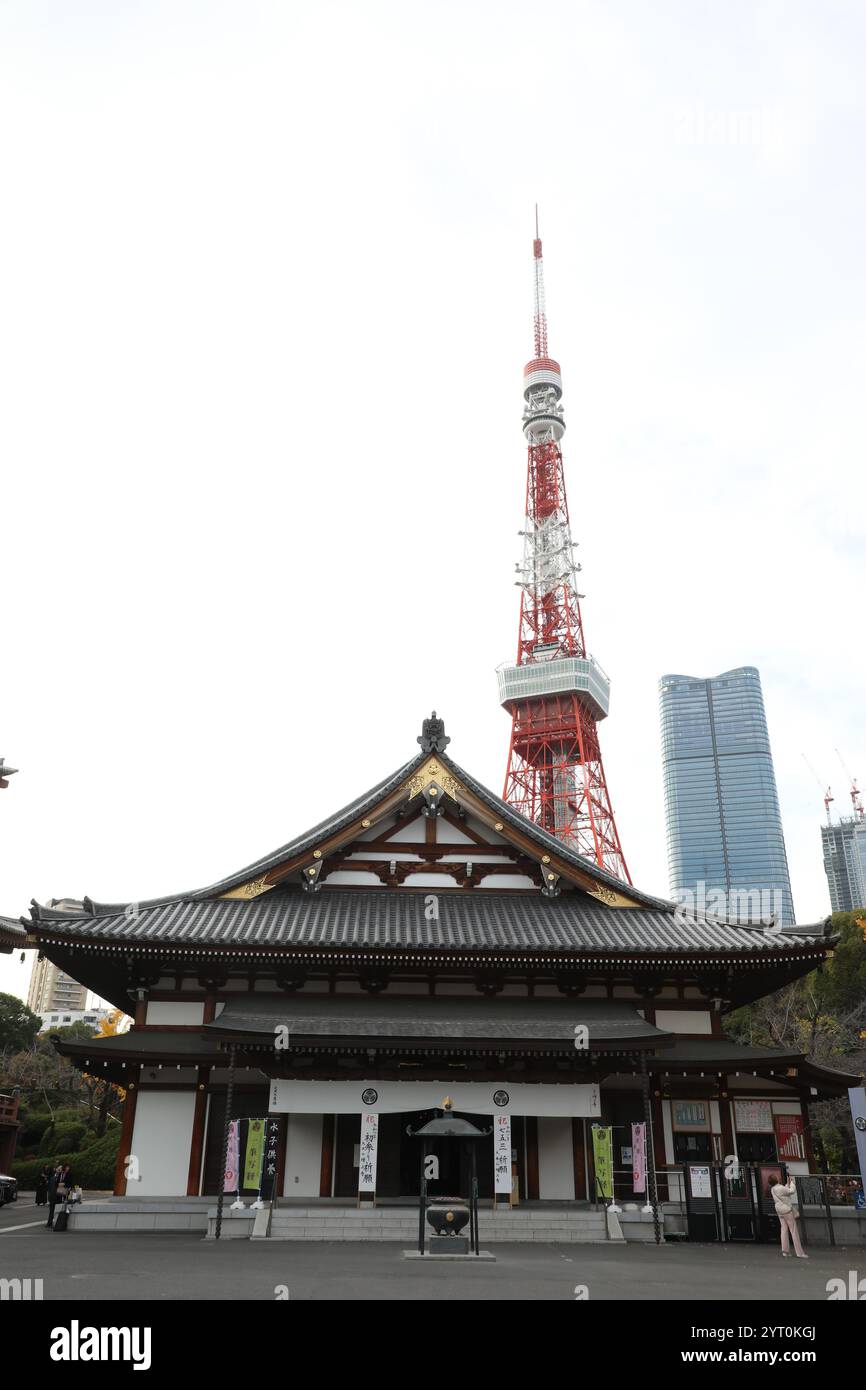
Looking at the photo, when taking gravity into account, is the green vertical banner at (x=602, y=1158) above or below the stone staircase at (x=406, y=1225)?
above

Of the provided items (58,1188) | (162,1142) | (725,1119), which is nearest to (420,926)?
(162,1142)

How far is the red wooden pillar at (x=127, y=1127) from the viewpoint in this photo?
21.7 m

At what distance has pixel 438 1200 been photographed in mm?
18469

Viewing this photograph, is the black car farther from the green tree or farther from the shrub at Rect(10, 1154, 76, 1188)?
the green tree

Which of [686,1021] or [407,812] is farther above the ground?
[407,812]

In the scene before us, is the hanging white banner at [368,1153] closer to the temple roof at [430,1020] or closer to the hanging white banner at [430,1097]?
the hanging white banner at [430,1097]

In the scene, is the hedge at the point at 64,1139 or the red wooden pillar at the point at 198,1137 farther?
the hedge at the point at 64,1139

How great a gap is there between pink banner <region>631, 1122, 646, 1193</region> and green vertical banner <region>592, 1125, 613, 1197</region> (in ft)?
2.61

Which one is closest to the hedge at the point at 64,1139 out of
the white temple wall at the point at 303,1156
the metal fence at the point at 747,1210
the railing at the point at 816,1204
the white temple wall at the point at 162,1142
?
the white temple wall at the point at 162,1142

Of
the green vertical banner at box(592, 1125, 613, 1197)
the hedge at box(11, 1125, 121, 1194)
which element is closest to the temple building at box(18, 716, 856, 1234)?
the green vertical banner at box(592, 1125, 613, 1197)

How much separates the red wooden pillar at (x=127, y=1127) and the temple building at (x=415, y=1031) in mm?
55
